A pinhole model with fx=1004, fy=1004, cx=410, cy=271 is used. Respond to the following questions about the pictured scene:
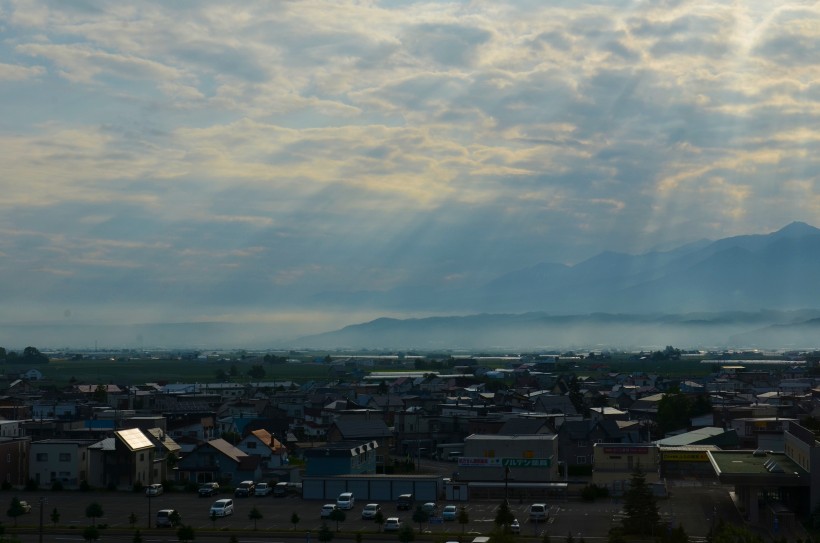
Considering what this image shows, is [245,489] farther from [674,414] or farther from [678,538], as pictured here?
[674,414]

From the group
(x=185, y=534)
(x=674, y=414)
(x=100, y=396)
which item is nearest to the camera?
(x=185, y=534)

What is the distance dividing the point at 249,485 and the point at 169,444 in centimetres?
682

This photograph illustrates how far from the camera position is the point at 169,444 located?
37031mm

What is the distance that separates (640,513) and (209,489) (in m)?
14.0

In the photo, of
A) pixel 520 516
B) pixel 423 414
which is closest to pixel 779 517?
pixel 520 516

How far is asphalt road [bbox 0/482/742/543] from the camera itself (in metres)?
23.8

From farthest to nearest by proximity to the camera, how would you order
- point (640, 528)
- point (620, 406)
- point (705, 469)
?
point (620, 406) → point (705, 469) → point (640, 528)

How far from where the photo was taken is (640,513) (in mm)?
22781

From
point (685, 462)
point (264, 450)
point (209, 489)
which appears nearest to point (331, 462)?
point (209, 489)

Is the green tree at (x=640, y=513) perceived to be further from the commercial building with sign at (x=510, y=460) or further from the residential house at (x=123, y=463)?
the residential house at (x=123, y=463)

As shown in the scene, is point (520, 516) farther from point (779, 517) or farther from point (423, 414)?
point (423, 414)

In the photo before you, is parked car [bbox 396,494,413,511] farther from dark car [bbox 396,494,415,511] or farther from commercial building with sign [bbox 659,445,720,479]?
commercial building with sign [bbox 659,445,720,479]

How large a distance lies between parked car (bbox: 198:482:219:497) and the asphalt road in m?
0.32

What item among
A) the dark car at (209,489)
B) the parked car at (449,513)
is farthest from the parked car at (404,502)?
the dark car at (209,489)
